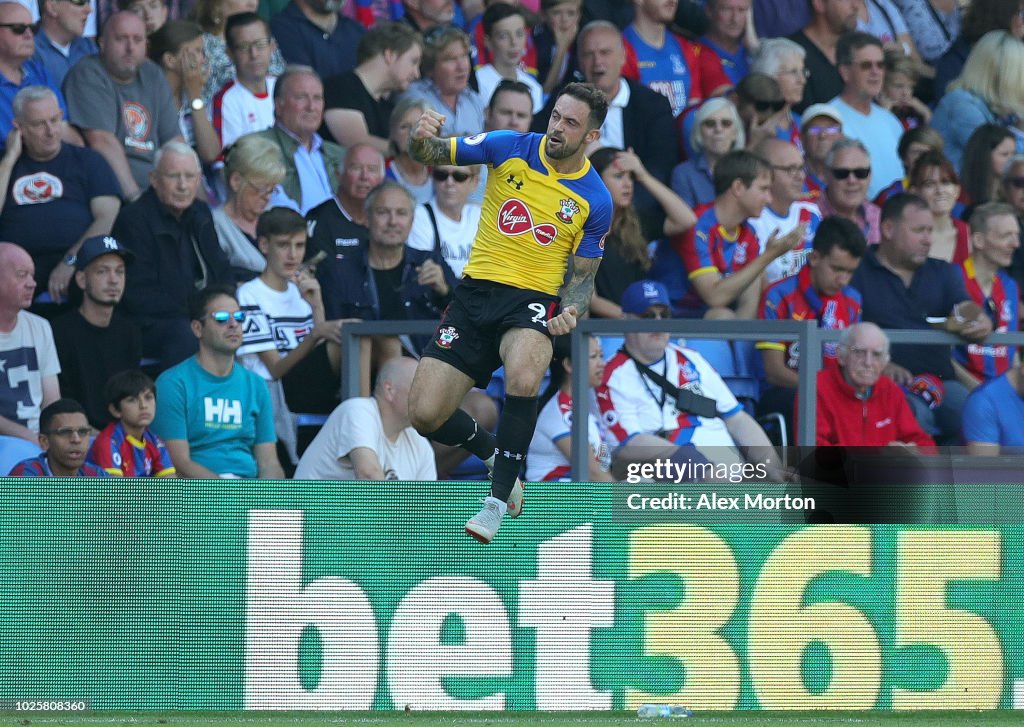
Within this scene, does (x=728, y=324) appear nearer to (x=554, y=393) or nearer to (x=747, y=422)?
(x=747, y=422)

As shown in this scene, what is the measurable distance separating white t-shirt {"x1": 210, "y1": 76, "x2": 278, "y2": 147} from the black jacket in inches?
43.6

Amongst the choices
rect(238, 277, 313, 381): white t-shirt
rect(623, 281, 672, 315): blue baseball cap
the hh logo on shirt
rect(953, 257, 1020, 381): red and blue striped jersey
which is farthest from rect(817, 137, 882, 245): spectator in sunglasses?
the hh logo on shirt

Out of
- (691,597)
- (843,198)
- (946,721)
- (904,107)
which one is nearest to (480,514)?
(691,597)

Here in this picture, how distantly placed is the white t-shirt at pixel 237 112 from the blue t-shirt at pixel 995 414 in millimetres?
4997

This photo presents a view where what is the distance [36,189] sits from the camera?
10.3m

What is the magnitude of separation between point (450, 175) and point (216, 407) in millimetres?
2445

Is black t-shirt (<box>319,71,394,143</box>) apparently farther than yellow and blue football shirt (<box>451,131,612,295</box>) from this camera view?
Yes

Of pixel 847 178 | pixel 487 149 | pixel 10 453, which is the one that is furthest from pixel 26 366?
pixel 847 178

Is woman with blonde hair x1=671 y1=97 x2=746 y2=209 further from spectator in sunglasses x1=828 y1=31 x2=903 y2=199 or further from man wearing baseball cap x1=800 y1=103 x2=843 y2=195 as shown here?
spectator in sunglasses x1=828 y1=31 x2=903 y2=199

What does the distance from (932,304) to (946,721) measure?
4056mm

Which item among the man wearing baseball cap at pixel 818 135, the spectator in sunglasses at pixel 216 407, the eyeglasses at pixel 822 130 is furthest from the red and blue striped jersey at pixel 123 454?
the eyeglasses at pixel 822 130

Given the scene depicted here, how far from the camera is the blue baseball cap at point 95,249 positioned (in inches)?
393

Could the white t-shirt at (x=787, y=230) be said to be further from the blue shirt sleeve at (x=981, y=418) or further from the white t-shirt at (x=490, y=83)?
the blue shirt sleeve at (x=981, y=418)

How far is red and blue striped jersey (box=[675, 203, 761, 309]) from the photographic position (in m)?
11.5
